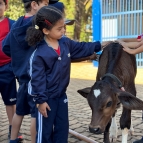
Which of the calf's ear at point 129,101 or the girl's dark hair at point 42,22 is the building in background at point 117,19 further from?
the girl's dark hair at point 42,22

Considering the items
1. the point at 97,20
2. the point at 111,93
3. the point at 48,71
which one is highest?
the point at 97,20

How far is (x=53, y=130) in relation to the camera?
12.4ft

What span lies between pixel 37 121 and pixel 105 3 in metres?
12.9

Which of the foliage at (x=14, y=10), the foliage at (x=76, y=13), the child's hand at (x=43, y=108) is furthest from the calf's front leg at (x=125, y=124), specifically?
the foliage at (x=14, y=10)

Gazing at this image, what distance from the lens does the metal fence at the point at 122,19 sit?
48.0 feet

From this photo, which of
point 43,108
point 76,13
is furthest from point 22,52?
point 76,13

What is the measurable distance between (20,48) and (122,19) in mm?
11773

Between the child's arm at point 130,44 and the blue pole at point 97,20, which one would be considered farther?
the blue pole at point 97,20

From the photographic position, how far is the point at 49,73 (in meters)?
3.58

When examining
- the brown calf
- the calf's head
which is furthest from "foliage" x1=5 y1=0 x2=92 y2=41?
the calf's head

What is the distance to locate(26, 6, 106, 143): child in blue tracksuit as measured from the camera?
11.4 ft

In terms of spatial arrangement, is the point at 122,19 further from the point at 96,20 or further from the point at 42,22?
the point at 42,22

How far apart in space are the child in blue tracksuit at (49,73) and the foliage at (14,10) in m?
18.6

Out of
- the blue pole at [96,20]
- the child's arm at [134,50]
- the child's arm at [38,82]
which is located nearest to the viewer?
the child's arm at [38,82]
